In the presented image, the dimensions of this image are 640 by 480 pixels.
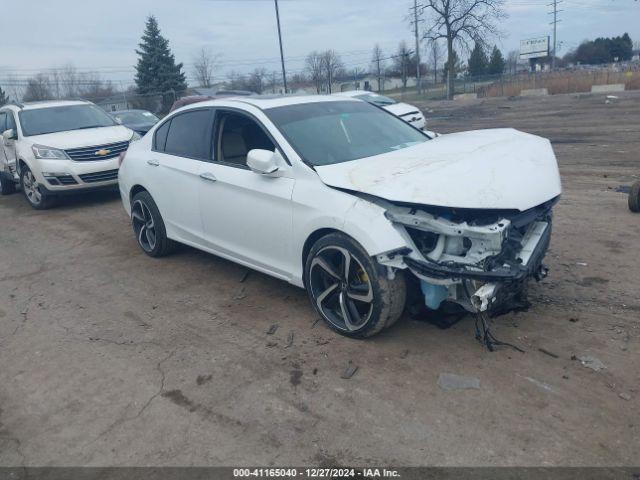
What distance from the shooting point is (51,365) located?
4.25 meters

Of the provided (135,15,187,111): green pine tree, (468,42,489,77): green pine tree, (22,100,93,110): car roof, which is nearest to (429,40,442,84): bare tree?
(468,42,489,77): green pine tree

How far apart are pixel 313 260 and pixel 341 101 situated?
2.02 m

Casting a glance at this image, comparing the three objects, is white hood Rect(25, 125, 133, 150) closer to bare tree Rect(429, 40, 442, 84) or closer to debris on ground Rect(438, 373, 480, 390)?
debris on ground Rect(438, 373, 480, 390)

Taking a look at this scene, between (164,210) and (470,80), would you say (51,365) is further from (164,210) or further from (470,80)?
(470,80)

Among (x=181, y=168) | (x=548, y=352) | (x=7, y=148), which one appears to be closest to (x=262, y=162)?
(x=181, y=168)

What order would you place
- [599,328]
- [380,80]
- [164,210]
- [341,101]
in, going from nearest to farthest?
[599,328] → [341,101] → [164,210] → [380,80]

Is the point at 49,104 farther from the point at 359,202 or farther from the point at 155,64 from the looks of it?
the point at 155,64

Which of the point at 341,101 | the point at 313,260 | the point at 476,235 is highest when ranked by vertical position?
the point at 341,101

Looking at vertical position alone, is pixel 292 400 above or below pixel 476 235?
below

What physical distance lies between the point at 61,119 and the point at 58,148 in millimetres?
1372

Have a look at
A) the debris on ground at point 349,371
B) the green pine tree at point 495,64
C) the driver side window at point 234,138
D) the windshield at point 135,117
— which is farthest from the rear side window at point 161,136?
the green pine tree at point 495,64

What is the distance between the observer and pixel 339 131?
500 cm

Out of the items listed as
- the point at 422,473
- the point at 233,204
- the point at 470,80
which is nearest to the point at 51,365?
the point at 233,204

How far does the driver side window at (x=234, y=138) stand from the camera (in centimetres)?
517
